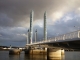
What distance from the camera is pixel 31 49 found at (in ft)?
378

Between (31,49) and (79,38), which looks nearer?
(79,38)

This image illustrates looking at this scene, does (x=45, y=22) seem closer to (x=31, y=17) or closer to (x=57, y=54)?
(x=31, y=17)

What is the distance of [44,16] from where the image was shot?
389 feet

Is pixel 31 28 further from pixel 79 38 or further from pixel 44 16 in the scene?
pixel 79 38

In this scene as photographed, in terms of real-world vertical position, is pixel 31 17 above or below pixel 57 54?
above

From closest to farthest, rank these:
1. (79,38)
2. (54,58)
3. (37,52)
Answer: (79,38) → (54,58) → (37,52)

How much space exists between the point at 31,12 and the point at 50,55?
3024 inches

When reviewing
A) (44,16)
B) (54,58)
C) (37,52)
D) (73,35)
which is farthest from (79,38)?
(44,16)

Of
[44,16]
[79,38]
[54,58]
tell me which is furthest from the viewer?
[44,16]

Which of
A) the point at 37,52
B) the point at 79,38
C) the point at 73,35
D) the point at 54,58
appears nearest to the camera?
the point at 79,38

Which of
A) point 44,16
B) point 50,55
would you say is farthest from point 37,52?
point 50,55

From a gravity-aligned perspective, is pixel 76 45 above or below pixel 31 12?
below

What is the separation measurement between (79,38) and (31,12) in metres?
102

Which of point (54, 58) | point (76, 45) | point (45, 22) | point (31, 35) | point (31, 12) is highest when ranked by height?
point (31, 12)
